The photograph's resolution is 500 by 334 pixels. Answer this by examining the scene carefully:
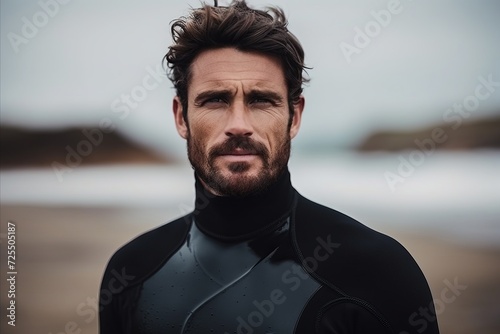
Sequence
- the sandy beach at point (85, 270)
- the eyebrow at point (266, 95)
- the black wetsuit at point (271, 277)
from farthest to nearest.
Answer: the sandy beach at point (85, 270) → the eyebrow at point (266, 95) → the black wetsuit at point (271, 277)

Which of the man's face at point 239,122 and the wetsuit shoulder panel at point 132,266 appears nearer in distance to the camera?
the man's face at point 239,122

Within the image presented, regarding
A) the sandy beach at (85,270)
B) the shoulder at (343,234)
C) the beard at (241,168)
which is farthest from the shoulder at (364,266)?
the sandy beach at (85,270)

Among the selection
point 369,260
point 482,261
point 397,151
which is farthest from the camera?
point 482,261

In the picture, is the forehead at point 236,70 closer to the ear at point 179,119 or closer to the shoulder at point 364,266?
the ear at point 179,119

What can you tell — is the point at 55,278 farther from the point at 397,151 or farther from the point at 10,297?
the point at 397,151

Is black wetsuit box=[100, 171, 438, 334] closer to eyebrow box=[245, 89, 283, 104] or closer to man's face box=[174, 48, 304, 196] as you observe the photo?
man's face box=[174, 48, 304, 196]

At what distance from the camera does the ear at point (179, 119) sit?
201cm

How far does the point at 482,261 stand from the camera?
4.11 meters

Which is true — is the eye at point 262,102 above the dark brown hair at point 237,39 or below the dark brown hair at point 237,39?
below

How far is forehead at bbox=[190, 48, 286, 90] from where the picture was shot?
6.00 ft

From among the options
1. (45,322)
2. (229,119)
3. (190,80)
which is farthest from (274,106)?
(45,322)

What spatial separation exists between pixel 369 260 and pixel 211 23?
0.82 meters

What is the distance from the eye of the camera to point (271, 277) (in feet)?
5.87

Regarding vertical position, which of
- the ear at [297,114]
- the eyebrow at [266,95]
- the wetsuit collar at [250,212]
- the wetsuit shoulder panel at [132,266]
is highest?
the eyebrow at [266,95]
